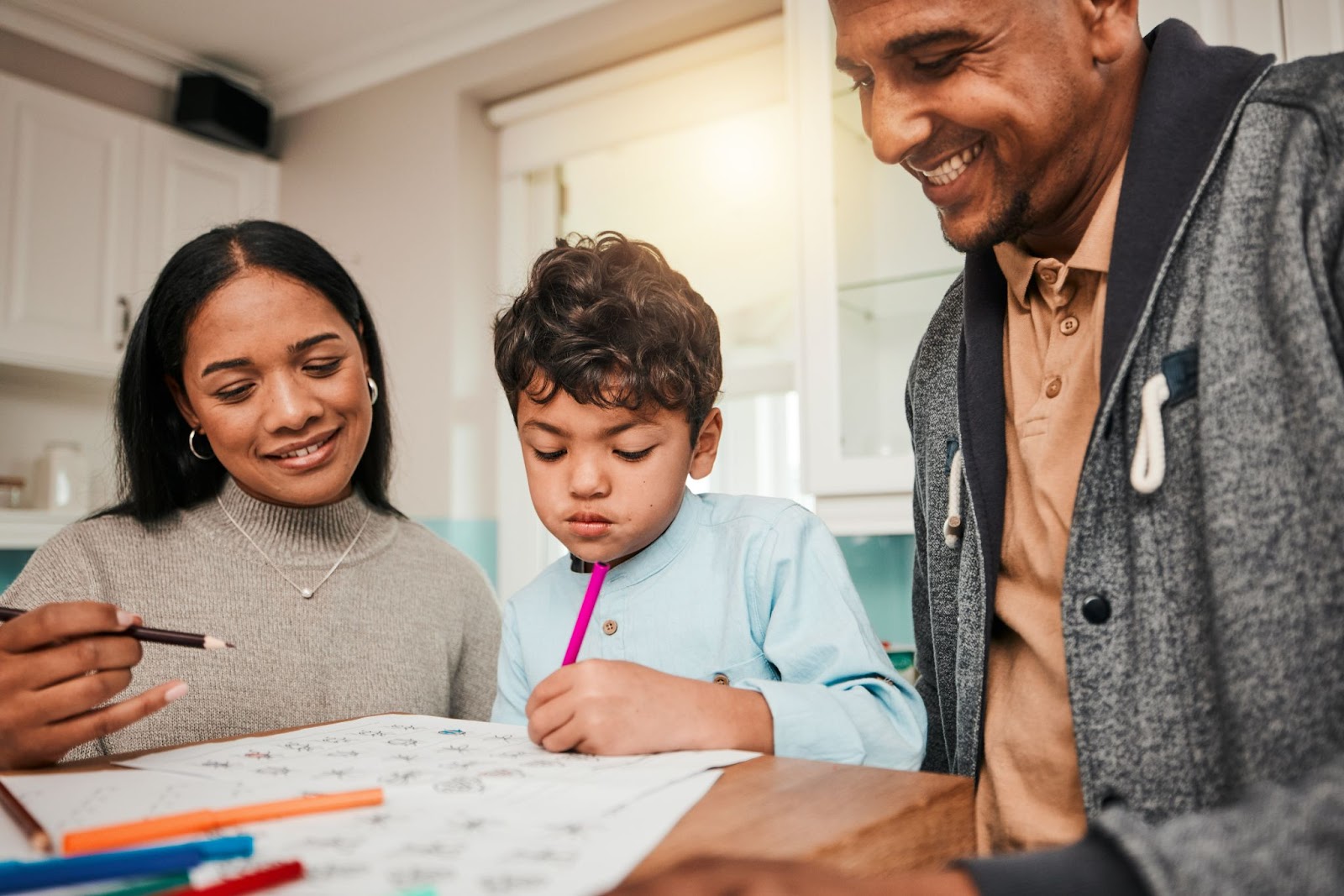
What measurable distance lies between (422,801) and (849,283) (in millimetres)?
1612

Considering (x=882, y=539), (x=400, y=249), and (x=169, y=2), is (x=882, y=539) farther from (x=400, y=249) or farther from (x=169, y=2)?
(x=169, y=2)

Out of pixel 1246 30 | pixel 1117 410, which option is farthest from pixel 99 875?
pixel 1246 30

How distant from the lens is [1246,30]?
1508 millimetres

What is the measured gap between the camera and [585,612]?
3.10ft

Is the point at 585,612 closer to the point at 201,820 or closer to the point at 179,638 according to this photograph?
the point at 179,638

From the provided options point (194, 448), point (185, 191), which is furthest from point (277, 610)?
point (185, 191)

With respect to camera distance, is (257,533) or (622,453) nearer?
(622,453)

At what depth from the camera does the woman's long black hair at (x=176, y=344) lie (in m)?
1.31

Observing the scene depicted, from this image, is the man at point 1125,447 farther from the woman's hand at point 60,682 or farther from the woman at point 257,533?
the woman at point 257,533

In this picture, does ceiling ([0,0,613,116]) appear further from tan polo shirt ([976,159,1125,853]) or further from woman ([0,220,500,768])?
tan polo shirt ([976,159,1125,853])

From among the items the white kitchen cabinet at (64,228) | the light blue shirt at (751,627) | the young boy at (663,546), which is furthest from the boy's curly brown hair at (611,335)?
the white kitchen cabinet at (64,228)

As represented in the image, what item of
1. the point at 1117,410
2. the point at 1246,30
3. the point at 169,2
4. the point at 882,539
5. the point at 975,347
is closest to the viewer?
the point at 1117,410

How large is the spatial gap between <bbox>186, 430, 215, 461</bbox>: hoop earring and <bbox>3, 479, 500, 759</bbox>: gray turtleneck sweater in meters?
0.05

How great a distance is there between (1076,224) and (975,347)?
0.47 feet
